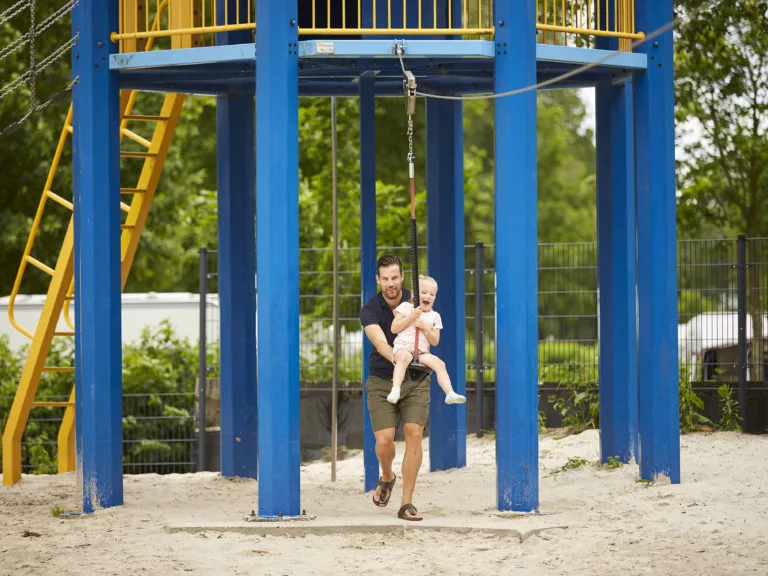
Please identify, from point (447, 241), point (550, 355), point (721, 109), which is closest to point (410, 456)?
point (447, 241)

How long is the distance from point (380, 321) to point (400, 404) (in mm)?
582

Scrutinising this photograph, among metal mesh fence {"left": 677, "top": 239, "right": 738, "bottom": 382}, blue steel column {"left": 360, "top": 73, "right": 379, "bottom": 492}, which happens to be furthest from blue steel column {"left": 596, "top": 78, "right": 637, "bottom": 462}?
metal mesh fence {"left": 677, "top": 239, "right": 738, "bottom": 382}

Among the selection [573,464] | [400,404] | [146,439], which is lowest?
[146,439]

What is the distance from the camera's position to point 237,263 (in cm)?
1212

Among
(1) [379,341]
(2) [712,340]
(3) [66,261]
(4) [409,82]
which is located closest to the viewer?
(4) [409,82]

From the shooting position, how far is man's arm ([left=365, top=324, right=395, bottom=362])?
30.0ft

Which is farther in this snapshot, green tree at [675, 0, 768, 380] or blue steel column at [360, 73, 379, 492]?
green tree at [675, 0, 768, 380]

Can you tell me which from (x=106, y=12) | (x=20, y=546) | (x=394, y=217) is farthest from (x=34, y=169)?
(x=20, y=546)

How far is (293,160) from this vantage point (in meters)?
9.16

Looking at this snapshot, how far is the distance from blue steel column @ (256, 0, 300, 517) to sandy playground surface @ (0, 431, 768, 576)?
16.6 inches

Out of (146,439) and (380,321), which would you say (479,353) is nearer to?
(146,439)

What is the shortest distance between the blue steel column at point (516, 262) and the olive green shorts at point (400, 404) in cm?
54

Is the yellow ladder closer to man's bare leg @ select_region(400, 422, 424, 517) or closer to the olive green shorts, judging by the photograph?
the olive green shorts

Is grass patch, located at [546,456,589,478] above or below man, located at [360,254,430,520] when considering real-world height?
below
